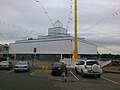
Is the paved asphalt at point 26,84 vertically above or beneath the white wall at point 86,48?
beneath

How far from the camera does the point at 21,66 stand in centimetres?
2827

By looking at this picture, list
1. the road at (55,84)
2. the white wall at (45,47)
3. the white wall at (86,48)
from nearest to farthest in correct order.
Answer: the road at (55,84), the white wall at (45,47), the white wall at (86,48)

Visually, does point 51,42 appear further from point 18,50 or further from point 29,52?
point 18,50

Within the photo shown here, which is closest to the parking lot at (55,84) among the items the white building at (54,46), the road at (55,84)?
the road at (55,84)

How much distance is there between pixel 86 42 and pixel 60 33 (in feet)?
48.7

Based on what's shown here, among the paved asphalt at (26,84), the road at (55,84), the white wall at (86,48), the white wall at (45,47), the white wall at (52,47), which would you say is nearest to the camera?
the paved asphalt at (26,84)

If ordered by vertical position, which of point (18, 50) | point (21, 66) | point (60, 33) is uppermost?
point (60, 33)

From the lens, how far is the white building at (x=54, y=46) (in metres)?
97.8

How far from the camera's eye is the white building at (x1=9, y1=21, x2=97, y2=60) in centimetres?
9781

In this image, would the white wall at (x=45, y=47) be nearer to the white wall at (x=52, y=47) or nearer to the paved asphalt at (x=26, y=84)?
the white wall at (x=52, y=47)

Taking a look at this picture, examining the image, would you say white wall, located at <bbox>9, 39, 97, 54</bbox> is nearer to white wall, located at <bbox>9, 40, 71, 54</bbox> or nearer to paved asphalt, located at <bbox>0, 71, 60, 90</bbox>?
white wall, located at <bbox>9, 40, 71, 54</bbox>

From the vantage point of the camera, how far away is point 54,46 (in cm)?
10169

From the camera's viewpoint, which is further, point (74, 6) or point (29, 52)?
point (29, 52)

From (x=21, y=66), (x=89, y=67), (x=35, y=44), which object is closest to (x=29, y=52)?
(x=35, y=44)
